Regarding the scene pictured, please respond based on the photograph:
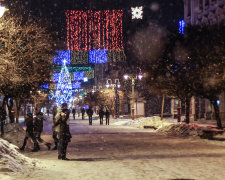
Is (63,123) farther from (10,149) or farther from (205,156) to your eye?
(205,156)

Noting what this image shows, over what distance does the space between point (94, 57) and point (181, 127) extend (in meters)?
126

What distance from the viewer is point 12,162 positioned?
11258 mm

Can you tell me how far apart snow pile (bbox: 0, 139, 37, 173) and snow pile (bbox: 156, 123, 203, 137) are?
44.6 feet

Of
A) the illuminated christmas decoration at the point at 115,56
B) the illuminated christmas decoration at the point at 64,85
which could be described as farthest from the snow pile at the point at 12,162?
→ the illuminated christmas decoration at the point at 115,56

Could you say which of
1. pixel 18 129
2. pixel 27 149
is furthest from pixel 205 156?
pixel 18 129

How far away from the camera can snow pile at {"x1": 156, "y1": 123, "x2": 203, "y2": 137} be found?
81.9 ft

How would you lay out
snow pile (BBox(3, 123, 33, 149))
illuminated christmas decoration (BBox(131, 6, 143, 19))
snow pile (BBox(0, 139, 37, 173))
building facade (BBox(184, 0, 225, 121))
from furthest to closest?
illuminated christmas decoration (BBox(131, 6, 143, 19)), building facade (BBox(184, 0, 225, 121)), snow pile (BBox(3, 123, 33, 149)), snow pile (BBox(0, 139, 37, 173))

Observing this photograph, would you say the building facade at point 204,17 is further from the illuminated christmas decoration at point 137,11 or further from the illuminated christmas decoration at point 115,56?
the illuminated christmas decoration at point 115,56

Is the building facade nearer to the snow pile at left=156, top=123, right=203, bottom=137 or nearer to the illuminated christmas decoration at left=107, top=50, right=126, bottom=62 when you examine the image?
the snow pile at left=156, top=123, right=203, bottom=137

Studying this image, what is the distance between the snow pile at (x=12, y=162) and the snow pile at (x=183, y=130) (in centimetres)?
1360

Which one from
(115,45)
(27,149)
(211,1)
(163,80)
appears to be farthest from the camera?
(115,45)

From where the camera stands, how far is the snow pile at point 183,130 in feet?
81.9

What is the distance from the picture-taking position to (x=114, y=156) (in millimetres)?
15391

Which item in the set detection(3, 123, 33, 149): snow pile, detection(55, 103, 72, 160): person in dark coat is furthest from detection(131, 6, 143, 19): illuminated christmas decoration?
detection(55, 103, 72, 160): person in dark coat
